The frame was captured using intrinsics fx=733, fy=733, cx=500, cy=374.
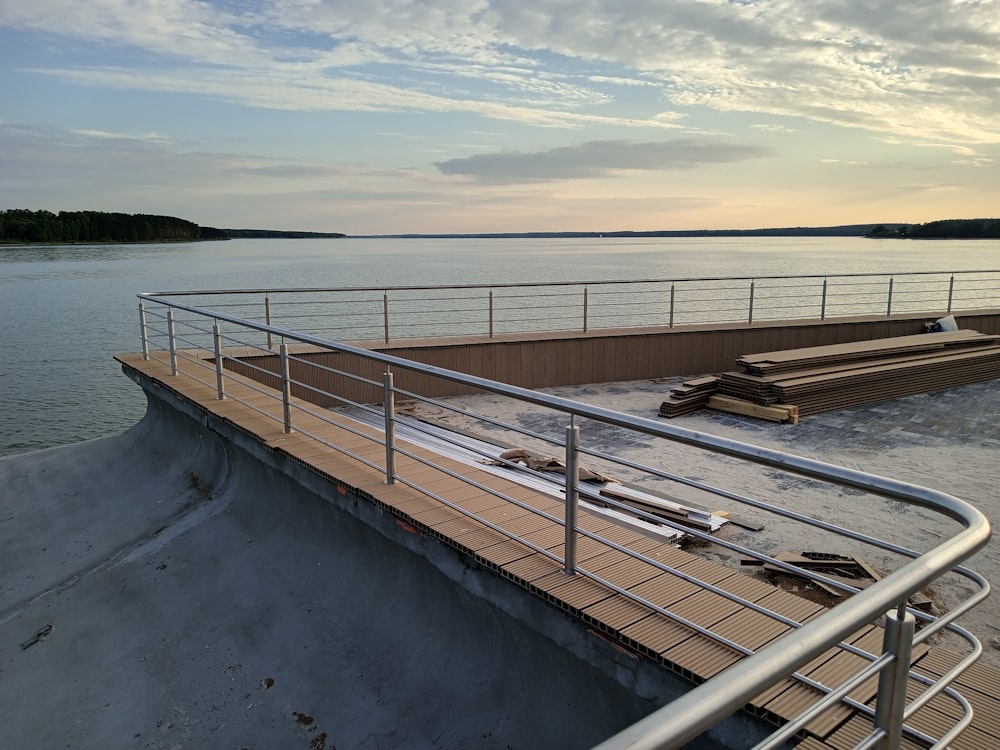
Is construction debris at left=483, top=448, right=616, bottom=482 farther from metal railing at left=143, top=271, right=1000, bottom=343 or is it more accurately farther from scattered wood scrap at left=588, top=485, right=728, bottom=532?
metal railing at left=143, top=271, right=1000, bottom=343

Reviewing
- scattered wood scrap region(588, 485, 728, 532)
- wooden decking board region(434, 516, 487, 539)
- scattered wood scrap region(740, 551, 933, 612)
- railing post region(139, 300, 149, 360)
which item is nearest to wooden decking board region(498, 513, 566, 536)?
wooden decking board region(434, 516, 487, 539)

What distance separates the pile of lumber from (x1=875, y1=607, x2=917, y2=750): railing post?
26.9ft

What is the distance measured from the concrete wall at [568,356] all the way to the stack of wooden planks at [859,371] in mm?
1423

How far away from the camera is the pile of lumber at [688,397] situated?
31.7 feet

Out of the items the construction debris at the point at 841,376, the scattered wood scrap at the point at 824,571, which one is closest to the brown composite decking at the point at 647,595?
the scattered wood scrap at the point at 824,571


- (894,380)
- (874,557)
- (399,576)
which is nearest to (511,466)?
(399,576)

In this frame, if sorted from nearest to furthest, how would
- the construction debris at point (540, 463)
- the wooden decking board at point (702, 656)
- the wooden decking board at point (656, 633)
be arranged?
the wooden decking board at point (702, 656) → the wooden decking board at point (656, 633) → the construction debris at point (540, 463)

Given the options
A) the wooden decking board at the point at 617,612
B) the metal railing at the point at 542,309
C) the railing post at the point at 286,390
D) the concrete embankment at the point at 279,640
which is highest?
the railing post at the point at 286,390

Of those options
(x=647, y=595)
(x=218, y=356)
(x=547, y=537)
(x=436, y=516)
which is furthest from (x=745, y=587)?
(x=218, y=356)

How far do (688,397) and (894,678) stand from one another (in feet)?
28.2

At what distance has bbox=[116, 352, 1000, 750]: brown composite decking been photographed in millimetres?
2424

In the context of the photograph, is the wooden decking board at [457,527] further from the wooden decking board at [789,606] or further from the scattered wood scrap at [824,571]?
the scattered wood scrap at [824,571]

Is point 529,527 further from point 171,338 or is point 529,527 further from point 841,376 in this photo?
point 841,376

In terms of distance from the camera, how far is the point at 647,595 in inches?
126
